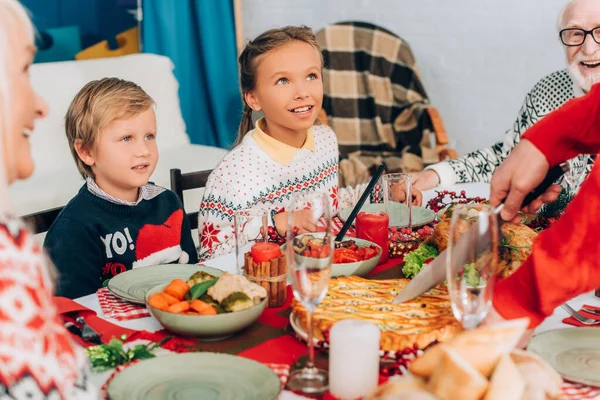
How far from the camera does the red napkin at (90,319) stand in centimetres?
134

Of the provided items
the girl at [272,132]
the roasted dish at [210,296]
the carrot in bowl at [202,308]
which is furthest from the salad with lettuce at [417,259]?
the girl at [272,132]

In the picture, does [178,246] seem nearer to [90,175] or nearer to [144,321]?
[90,175]

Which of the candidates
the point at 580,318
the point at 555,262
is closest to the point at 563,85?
the point at 580,318

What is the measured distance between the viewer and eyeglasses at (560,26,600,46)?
2406 millimetres

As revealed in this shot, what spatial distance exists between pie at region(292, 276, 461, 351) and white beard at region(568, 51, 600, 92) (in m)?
1.33

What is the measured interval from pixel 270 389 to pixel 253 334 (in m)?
0.26

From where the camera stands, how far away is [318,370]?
3.83ft

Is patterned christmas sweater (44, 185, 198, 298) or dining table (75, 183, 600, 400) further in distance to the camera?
patterned christmas sweater (44, 185, 198, 298)

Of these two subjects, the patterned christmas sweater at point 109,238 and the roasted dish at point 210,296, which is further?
the patterned christmas sweater at point 109,238

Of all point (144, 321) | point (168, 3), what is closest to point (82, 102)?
point (144, 321)

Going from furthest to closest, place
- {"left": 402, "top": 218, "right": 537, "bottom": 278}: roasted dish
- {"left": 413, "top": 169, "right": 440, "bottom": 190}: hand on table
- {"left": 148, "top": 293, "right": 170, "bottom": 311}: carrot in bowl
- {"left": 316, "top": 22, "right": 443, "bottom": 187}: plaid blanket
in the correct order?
1. {"left": 316, "top": 22, "right": 443, "bottom": 187}: plaid blanket
2. {"left": 413, "top": 169, "right": 440, "bottom": 190}: hand on table
3. {"left": 402, "top": 218, "right": 537, "bottom": 278}: roasted dish
4. {"left": 148, "top": 293, "right": 170, "bottom": 311}: carrot in bowl

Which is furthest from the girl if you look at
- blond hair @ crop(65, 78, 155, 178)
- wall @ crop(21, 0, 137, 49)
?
wall @ crop(21, 0, 137, 49)

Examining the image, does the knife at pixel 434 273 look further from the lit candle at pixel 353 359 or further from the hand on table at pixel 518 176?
the lit candle at pixel 353 359

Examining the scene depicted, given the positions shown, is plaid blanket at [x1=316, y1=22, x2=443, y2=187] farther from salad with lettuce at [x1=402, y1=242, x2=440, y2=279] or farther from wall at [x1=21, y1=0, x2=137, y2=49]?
salad with lettuce at [x1=402, y1=242, x2=440, y2=279]
